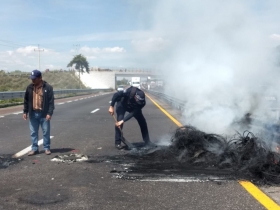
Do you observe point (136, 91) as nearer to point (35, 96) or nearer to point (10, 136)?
point (35, 96)

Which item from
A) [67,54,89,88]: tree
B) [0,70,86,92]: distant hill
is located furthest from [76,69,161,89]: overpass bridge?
[67,54,89,88]: tree

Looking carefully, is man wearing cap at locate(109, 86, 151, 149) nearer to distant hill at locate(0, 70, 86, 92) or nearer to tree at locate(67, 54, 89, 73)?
distant hill at locate(0, 70, 86, 92)

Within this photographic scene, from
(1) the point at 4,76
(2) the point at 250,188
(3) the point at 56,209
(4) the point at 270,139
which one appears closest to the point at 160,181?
(2) the point at 250,188

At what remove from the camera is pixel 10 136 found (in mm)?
10688

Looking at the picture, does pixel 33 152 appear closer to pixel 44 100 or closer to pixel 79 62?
pixel 44 100

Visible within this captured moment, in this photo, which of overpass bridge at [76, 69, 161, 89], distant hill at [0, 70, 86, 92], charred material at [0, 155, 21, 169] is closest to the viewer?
charred material at [0, 155, 21, 169]

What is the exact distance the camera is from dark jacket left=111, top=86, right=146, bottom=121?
864 cm

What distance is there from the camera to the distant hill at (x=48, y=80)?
2970 inches

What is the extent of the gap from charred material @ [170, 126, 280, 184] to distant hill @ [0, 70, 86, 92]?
214 ft

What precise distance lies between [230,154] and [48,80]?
94.5 metres

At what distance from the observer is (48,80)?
97.7 meters

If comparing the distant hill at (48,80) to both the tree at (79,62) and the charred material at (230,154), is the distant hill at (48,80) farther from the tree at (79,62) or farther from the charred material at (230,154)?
the charred material at (230,154)

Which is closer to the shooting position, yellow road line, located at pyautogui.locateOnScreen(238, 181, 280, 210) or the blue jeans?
yellow road line, located at pyautogui.locateOnScreen(238, 181, 280, 210)

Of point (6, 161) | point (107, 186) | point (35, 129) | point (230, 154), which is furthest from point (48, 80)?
point (107, 186)
